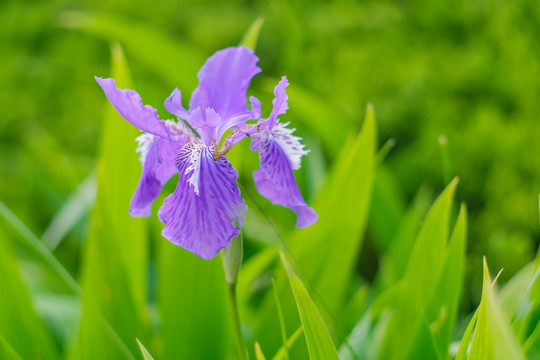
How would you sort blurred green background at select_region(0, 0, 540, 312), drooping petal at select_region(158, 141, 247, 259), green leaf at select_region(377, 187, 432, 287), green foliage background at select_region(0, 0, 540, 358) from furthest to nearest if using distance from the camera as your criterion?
blurred green background at select_region(0, 0, 540, 312) < green leaf at select_region(377, 187, 432, 287) < green foliage background at select_region(0, 0, 540, 358) < drooping petal at select_region(158, 141, 247, 259)

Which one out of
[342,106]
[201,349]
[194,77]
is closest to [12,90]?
[194,77]

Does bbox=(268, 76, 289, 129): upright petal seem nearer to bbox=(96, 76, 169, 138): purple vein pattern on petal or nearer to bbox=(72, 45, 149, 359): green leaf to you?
bbox=(96, 76, 169, 138): purple vein pattern on petal

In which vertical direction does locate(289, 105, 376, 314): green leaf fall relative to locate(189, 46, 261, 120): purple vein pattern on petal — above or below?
below

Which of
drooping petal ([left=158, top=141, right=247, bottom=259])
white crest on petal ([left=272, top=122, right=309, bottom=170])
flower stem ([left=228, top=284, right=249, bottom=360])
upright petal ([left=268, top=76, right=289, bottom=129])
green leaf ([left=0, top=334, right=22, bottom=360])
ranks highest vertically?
upright petal ([left=268, top=76, right=289, bottom=129])

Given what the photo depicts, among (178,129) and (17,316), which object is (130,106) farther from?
(17,316)

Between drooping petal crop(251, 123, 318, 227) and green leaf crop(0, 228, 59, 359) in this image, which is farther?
green leaf crop(0, 228, 59, 359)

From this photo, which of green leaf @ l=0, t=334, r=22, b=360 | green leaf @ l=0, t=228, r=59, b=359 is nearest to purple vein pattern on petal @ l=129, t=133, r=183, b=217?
green leaf @ l=0, t=334, r=22, b=360

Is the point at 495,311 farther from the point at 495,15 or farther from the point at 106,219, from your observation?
the point at 495,15

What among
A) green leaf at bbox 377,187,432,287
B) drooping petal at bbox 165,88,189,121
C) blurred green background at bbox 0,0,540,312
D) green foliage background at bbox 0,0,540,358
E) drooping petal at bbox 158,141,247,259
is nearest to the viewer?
drooping petal at bbox 158,141,247,259
